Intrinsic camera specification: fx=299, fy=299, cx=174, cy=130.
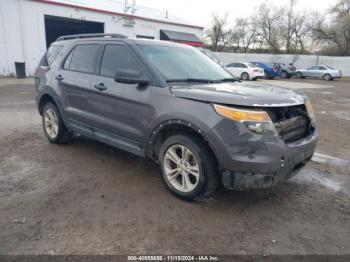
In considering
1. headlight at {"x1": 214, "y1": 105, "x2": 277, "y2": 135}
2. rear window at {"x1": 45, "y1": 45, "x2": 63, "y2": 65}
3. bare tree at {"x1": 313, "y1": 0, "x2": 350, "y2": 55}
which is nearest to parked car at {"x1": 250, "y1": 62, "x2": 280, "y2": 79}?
bare tree at {"x1": 313, "y1": 0, "x2": 350, "y2": 55}

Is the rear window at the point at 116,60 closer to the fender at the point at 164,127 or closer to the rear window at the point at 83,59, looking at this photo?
the rear window at the point at 83,59

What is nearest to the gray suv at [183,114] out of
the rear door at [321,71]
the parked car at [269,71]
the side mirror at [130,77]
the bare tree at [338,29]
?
the side mirror at [130,77]

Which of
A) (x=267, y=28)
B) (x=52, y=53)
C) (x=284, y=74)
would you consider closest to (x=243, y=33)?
(x=267, y=28)

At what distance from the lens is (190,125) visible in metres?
3.23

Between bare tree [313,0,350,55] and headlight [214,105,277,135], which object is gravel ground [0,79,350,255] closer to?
headlight [214,105,277,135]

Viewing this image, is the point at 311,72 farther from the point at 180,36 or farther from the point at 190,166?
the point at 190,166

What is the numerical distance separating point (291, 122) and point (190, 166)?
48.8 inches

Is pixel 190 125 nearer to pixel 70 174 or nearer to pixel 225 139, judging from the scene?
pixel 225 139

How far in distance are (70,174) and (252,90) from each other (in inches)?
107

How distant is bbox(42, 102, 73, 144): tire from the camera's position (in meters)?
5.28

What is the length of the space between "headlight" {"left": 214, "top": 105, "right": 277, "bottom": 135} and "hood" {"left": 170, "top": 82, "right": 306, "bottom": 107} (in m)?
0.07

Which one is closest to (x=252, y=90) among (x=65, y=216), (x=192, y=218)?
(x=192, y=218)

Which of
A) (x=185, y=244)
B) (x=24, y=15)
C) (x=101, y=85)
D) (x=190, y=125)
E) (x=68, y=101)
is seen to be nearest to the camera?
(x=185, y=244)

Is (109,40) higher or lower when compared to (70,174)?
higher
